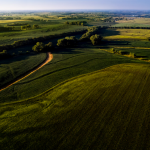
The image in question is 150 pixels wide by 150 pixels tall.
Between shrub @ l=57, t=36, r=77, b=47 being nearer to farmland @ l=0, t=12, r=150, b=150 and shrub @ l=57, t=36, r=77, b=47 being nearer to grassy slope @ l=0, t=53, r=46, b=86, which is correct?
grassy slope @ l=0, t=53, r=46, b=86

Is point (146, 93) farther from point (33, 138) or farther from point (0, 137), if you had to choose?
point (0, 137)

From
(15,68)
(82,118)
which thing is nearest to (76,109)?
(82,118)

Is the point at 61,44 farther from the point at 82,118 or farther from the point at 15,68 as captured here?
the point at 82,118

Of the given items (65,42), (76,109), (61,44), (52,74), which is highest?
(65,42)

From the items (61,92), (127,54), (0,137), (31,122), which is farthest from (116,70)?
(0,137)

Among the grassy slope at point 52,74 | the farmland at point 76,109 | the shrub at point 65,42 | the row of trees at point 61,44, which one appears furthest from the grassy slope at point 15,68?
the shrub at point 65,42

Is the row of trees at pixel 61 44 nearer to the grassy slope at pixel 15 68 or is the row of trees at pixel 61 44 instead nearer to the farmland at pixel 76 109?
the grassy slope at pixel 15 68

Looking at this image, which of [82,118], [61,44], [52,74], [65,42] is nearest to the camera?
[82,118]

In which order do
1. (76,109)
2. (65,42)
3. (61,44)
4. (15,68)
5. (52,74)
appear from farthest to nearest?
(65,42) → (61,44) → (15,68) → (52,74) → (76,109)

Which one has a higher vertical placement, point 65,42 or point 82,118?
point 65,42
